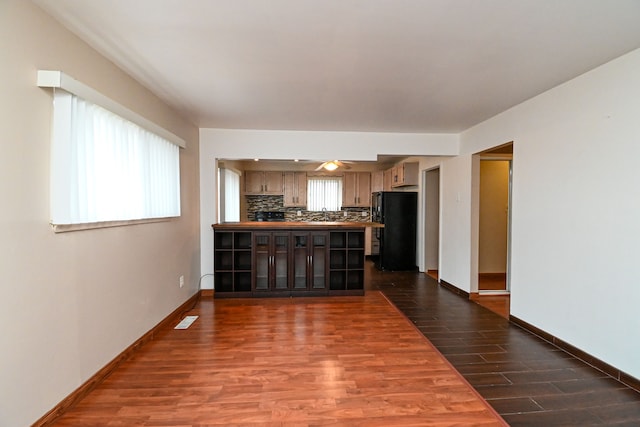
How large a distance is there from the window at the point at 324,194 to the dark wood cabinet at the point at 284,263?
2.95 meters

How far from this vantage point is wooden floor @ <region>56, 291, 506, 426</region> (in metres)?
1.80

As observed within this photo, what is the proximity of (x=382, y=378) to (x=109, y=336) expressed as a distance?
84.5 inches

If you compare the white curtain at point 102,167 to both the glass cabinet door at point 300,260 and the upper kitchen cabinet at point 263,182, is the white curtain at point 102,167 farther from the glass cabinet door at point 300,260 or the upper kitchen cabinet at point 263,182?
the upper kitchen cabinet at point 263,182

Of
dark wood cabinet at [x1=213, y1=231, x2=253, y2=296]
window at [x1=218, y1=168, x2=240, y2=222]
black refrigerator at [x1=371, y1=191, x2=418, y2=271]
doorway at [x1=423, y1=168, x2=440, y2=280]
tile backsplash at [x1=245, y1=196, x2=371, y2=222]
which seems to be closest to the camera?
dark wood cabinet at [x1=213, y1=231, x2=253, y2=296]

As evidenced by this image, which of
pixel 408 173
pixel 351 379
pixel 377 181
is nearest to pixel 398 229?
pixel 408 173

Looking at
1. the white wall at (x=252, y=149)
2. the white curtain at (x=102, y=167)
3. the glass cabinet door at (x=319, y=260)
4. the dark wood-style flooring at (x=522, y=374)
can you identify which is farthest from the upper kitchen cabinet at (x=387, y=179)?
the white curtain at (x=102, y=167)

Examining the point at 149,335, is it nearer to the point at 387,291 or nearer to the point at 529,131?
the point at 387,291

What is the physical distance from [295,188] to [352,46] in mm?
5218

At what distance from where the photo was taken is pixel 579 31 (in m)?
1.87

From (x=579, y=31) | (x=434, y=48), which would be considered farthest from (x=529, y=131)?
(x=434, y=48)

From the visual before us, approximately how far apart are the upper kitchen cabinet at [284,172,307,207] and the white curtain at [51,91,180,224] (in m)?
4.06

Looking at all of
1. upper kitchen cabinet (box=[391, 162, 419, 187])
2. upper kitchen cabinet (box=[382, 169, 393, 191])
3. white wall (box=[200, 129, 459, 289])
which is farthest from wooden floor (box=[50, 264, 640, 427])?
upper kitchen cabinet (box=[382, 169, 393, 191])

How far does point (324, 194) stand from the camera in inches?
291

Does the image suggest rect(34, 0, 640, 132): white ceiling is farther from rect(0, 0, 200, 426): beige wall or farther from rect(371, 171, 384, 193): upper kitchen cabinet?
rect(371, 171, 384, 193): upper kitchen cabinet
